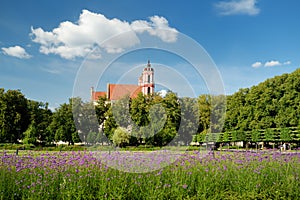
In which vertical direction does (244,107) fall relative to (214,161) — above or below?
above

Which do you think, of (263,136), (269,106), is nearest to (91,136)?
(263,136)

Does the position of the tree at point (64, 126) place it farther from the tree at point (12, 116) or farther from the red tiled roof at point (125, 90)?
the red tiled roof at point (125, 90)

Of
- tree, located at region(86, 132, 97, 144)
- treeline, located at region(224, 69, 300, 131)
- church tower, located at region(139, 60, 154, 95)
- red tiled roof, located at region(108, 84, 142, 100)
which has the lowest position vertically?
tree, located at region(86, 132, 97, 144)

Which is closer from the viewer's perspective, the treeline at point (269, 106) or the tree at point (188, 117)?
the tree at point (188, 117)

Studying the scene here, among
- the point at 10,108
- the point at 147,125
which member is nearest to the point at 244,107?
the point at 147,125

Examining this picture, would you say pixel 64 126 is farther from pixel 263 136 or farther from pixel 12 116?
pixel 263 136

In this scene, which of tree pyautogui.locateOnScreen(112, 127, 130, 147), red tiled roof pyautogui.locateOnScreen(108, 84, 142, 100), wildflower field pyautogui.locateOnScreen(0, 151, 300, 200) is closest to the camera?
wildflower field pyautogui.locateOnScreen(0, 151, 300, 200)

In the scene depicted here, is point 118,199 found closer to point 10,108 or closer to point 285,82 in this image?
point 285,82

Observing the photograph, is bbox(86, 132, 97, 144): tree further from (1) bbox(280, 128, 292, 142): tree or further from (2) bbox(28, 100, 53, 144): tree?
(2) bbox(28, 100, 53, 144): tree

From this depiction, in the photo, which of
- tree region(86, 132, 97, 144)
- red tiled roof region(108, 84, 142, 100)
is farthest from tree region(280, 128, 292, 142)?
red tiled roof region(108, 84, 142, 100)

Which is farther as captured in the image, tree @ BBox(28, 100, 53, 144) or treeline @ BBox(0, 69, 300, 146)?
tree @ BBox(28, 100, 53, 144)

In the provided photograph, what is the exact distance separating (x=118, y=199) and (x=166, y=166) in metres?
2.75

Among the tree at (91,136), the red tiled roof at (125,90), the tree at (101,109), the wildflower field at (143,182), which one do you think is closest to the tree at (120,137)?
the tree at (101,109)

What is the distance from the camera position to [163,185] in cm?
735
